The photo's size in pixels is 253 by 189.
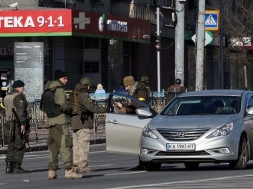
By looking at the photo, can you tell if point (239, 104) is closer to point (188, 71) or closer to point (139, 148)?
point (139, 148)

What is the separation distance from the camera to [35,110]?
1452 inches

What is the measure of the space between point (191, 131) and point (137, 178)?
1.47m

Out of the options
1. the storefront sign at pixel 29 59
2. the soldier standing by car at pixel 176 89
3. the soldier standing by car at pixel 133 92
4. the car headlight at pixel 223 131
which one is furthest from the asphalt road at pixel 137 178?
the storefront sign at pixel 29 59

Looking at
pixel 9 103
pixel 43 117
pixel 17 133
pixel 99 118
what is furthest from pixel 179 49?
pixel 17 133

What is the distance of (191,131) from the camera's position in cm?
2061

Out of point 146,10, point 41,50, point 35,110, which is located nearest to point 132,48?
point 146,10

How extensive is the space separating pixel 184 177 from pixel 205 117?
5.92 ft

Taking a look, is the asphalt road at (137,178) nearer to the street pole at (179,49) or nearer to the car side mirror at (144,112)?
the car side mirror at (144,112)

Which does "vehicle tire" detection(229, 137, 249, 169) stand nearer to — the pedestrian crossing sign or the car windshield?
the car windshield

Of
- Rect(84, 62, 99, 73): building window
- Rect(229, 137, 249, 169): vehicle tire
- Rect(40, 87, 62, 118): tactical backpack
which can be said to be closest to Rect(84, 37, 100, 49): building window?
Rect(84, 62, 99, 73): building window

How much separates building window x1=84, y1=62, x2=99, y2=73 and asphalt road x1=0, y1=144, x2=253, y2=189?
25958 millimetres

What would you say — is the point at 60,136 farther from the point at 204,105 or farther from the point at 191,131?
the point at 204,105

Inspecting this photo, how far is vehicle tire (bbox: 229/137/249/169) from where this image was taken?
2114cm

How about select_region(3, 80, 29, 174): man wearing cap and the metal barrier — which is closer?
select_region(3, 80, 29, 174): man wearing cap
